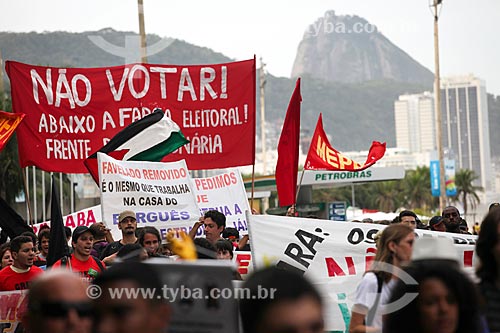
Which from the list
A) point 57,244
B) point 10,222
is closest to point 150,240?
point 57,244

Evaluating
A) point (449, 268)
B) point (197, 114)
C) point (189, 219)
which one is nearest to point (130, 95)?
point (197, 114)

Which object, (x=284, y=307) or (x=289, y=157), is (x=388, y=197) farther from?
(x=284, y=307)

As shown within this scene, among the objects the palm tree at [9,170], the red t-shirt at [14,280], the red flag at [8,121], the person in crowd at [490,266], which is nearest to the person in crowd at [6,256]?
the red t-shirt at [14,280]

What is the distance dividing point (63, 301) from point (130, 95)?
11.4m

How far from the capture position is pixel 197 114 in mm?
14250

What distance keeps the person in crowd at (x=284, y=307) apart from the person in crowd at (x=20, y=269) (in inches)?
203

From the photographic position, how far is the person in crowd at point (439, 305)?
3.43 metres

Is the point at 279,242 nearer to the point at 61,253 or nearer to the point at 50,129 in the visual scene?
the point at 61,253

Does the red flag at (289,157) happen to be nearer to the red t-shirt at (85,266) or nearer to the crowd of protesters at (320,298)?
the red t-shirt at (85,266)

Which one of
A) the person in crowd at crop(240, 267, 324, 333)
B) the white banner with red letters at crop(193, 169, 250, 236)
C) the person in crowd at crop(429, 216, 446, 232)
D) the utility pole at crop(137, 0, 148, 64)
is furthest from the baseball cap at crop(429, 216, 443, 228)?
the utility pole at crop(137, 0, 148, 64)

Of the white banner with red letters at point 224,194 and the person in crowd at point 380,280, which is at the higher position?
the white banner with red letters at point 224,194

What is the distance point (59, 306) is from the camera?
289 centimetres

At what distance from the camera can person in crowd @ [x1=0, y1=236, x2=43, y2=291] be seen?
24.9 feet

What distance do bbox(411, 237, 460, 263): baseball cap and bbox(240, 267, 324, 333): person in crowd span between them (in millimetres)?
1151
